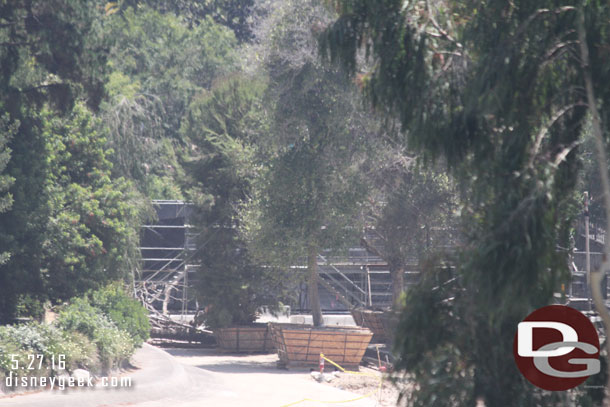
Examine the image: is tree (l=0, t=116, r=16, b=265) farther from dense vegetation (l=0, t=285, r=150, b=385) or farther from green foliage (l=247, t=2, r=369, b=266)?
green foliage (l=247, t=2, r=369, b=266)

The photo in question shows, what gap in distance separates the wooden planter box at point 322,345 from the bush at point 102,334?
547cm

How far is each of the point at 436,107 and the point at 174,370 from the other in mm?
11964

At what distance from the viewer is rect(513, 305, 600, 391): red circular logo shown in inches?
281

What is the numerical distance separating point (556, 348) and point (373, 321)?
20157mm

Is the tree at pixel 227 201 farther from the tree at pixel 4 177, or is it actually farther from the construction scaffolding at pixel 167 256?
the tree at pixel 4 177

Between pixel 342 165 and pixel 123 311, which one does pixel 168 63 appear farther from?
pixel 123 311

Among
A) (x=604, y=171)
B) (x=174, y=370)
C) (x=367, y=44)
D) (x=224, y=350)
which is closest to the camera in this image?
(x=604, y=171)

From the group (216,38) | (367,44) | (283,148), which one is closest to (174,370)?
(283,148)

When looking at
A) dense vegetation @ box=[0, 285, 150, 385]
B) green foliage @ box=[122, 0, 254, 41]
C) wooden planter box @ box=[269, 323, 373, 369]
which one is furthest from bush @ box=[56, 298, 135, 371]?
green foliage @ box=[122, 0, 254, 41]

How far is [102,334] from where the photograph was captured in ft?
55.4

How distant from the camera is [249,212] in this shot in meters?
24.5

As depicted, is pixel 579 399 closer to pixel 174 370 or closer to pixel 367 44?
pixel 367 44

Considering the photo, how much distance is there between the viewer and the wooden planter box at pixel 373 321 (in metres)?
27.1

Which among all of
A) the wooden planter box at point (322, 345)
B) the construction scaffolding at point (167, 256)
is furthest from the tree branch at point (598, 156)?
the construction scaffolding at point (167, 256)
